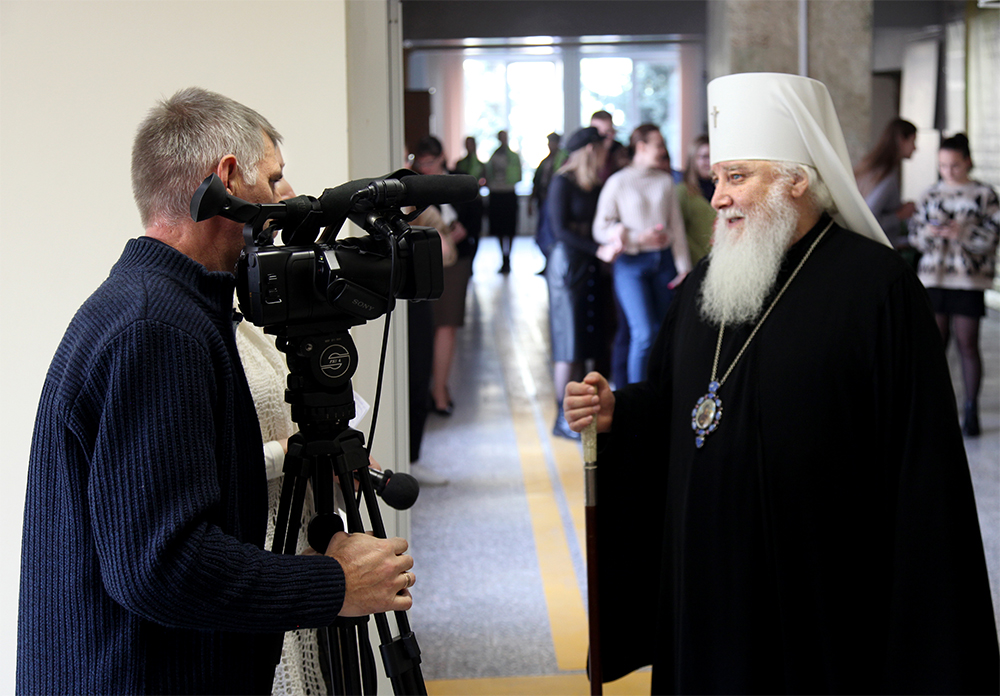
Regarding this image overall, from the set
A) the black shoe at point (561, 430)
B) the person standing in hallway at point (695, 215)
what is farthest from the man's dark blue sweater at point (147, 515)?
the black shoe at point (561, 430)

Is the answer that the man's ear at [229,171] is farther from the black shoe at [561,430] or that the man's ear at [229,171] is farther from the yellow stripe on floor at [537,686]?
the black shoe at [561,430]

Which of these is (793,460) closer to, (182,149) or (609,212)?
(182,149)

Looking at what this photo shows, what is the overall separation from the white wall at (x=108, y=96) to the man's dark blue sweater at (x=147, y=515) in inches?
37.4

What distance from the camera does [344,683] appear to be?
1360mm

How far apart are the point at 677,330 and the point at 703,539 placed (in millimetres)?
541

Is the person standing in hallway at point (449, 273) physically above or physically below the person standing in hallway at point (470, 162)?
below

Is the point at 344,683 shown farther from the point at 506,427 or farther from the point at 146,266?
the point at 506,427

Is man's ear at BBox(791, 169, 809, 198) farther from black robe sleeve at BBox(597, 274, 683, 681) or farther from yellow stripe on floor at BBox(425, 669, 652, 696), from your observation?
yellow stripe on floor at BBox(425, 669, 652, 696)

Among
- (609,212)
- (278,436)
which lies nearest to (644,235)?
(609,212)

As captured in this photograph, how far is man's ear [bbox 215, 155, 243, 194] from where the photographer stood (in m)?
1.31

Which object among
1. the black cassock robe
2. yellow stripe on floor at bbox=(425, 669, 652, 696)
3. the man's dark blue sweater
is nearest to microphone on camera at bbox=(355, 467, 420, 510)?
the man's dark blue sweater

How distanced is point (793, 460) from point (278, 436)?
1081 millimetres

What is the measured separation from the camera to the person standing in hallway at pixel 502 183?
1243cm

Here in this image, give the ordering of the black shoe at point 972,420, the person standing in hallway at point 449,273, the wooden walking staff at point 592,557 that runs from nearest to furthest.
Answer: the wooden walking staff at point 592,557 < the black shoe at point 972,420 < the person standing in hallway at point 449,273
